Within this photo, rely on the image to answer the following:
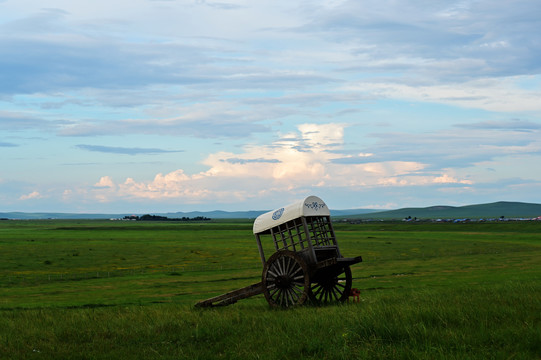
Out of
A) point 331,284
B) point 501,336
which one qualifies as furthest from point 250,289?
point 501,336

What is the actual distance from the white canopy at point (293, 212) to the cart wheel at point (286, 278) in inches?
59.8

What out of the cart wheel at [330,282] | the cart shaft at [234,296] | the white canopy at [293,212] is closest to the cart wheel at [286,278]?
the cart shaft at [234,296]

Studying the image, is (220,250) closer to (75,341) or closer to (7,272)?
(7,272)

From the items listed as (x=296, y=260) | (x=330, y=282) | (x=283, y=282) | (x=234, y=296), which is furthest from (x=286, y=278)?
(x=330, y=282)

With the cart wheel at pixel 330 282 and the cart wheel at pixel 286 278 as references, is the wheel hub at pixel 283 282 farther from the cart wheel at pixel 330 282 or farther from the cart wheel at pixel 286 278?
the cart wheel at pixel 330 282

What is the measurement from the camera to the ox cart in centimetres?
2195

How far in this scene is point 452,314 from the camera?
48.4 feet

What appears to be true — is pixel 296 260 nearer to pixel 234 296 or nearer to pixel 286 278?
pixel 286 278

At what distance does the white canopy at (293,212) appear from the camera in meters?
22.4

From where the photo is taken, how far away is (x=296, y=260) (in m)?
21.9

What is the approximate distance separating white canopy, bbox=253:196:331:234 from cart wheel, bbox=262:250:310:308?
1.52 metres

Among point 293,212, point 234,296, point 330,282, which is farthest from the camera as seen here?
point 330,282

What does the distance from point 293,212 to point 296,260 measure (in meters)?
2.02

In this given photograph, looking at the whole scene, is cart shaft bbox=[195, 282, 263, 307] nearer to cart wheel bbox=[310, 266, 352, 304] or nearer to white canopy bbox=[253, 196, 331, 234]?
white canopy bbox=[253, 196, 331, 234]
